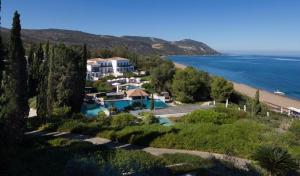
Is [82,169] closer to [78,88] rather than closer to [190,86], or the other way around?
[78,88]

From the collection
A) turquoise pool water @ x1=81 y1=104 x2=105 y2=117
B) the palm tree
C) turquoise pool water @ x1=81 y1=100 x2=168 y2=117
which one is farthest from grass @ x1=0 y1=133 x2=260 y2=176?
turquoise pool water @ x1=81 y1=100 x2=168 y2=117

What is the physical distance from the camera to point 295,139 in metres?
17.9

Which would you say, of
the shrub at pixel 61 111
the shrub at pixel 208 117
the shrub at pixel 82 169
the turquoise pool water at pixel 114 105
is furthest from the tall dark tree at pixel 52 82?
the shrub at pixel 82 169

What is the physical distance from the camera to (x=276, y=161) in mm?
11164

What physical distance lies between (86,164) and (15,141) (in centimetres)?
970

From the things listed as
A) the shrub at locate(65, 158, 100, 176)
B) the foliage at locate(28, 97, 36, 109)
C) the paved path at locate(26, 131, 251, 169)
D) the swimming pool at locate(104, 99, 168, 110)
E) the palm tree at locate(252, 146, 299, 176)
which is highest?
the shrub at locate(65, 158, 100, 176)

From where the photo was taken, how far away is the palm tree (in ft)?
36.7

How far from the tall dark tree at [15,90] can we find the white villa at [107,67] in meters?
49.1

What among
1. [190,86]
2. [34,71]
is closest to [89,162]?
[34,71]

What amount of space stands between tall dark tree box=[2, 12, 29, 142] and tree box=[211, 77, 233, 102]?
2956cm

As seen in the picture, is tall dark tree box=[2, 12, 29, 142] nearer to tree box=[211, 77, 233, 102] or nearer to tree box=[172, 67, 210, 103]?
tree box=[172, 67, 210, 103]

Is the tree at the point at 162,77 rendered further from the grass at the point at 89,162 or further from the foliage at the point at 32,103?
the grass at the point at 89,162

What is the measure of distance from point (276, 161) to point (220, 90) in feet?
106

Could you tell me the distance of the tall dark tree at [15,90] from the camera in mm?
16109
